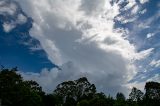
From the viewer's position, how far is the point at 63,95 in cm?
15462

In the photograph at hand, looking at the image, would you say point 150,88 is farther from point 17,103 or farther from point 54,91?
point 17,103

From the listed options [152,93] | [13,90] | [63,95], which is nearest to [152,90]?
[152,93]

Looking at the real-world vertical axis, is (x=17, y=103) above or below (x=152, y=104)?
below

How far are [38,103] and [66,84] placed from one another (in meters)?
40.3

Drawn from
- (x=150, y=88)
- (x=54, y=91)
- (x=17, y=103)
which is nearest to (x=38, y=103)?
(x=17, y=103)

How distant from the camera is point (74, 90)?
155000 millimetres

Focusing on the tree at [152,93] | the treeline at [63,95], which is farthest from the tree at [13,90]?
the tree at [152,93]

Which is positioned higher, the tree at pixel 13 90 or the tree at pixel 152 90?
the tree at pixel 152 90

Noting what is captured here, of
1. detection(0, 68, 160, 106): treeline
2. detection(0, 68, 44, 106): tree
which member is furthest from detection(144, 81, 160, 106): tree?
detection(0, 68, 44, 106): tree

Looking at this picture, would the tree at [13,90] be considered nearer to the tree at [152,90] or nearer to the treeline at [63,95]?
the treeline at [63,95]

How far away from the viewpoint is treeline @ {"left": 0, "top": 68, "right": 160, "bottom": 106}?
95.8 m

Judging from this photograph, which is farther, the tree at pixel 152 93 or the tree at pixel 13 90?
the tree at pixel 152 93

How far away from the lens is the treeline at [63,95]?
95812mm

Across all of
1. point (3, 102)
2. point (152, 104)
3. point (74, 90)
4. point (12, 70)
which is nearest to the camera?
point (3, 102)
